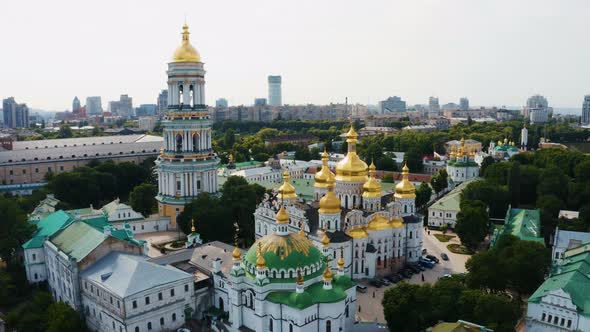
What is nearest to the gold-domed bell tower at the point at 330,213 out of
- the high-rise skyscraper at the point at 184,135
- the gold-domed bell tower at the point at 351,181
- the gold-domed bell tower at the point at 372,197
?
the gold-domed bell tower at the point at 372,197

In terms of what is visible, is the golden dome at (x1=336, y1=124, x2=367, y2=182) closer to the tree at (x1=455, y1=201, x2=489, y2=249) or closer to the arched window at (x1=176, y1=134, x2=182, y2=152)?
the tree at (x1=455, y1=201, x2=489, y2=249)

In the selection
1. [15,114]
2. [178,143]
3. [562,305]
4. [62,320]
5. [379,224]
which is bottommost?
[62,320]

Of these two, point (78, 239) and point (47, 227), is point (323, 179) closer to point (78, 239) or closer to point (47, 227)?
point (78, 239)

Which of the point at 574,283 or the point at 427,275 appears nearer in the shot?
the point at 574,283

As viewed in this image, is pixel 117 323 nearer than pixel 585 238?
Yes

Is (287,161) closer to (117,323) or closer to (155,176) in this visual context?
(155,176)

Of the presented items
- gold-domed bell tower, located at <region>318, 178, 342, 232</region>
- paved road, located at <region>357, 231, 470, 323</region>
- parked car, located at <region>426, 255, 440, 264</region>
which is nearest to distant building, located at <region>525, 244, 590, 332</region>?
paved road, located at <region>357, 231, 470, 323</region>

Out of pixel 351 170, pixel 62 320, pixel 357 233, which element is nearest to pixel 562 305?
pixel 357 233

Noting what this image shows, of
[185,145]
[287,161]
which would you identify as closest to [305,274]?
[185,145]
